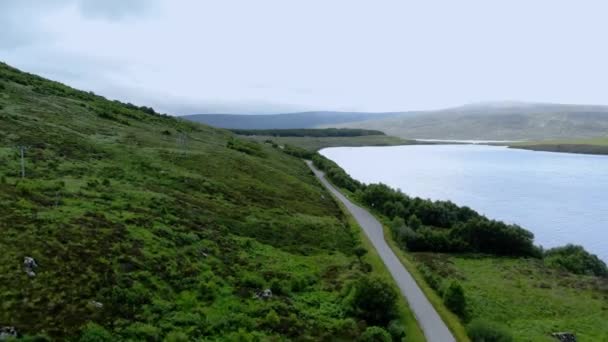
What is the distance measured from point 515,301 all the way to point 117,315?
35.6m

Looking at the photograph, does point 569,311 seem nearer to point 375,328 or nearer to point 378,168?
point 375,328

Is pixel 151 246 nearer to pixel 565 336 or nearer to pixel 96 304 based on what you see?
pixel 96 304

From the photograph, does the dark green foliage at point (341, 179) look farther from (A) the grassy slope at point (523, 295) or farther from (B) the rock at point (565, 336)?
(B) the rock at point (565, 336)

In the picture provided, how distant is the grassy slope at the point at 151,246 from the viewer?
21.1 m

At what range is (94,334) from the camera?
61.1ft

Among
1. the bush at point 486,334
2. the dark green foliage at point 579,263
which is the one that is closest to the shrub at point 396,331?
the bush at point 486,334

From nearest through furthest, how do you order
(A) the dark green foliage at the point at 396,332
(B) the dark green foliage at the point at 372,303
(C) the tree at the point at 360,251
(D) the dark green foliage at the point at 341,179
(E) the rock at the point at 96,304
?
(E) the rock at the point at 96,304, (A) the dark green foliage at the point at 396,332, (B) the dark green foliage at the point at 372,303, (C) the tree at the point at 360,251, (D) the dark green foliage at the point at 341,179

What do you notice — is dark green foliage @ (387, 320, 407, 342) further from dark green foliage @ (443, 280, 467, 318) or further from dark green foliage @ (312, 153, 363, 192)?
dark green foliage @ (312, 153, 363, 192)

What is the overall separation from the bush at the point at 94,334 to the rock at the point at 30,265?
14.0ft

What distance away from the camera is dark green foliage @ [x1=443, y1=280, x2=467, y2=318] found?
3506cm

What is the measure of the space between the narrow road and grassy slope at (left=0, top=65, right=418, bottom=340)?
12.4 ft

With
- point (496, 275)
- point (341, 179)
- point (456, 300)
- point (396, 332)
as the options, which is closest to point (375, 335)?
point (396, 332)

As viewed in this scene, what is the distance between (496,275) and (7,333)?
4761cm

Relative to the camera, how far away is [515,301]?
41.1 metres
